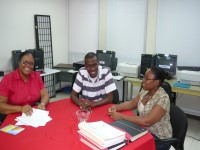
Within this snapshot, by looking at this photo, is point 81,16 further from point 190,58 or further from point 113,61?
point 190,58

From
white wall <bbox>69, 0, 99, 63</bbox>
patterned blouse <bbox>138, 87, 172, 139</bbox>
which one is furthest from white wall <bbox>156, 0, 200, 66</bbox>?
patterned blouse <bbox>138, 87, 172, 139</bbox>

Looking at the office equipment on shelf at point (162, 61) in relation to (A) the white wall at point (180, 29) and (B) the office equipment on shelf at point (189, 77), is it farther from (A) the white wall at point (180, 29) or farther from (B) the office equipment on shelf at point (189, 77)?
(A) the white wall at point (180, 29)

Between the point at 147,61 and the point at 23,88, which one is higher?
the point at 147,61

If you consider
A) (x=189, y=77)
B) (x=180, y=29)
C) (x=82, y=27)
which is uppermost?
(x=82, y=27)

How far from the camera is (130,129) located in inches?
67.1

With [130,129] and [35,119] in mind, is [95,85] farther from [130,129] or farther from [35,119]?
[130,129]

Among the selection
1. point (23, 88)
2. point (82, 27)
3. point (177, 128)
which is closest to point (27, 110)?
point (23, 88)

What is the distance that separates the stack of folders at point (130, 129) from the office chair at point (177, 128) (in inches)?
10.5

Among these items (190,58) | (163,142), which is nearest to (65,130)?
(163,142)

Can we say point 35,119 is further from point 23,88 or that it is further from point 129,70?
point 129,70

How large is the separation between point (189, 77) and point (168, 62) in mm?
463

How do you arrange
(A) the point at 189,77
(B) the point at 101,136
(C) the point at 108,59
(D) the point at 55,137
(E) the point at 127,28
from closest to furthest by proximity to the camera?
(B) the point at 101,136 < (D) the point at 55,137 < (A) the point at 189,77 < (C) the point at 108,59 < (E) the point at 127,28

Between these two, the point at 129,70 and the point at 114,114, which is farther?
the point at 129,70

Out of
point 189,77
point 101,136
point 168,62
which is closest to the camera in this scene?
point 101,136
